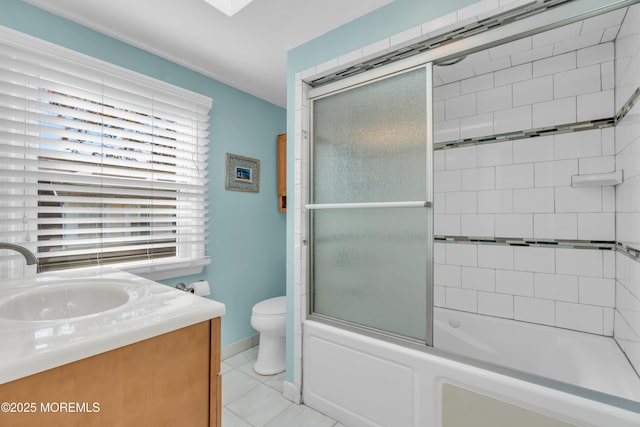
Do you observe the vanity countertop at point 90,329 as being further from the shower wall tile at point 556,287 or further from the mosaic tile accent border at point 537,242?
the shower wall tile at point 556,287

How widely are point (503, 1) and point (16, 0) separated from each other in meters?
2.42

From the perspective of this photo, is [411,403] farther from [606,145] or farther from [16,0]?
[16,0]

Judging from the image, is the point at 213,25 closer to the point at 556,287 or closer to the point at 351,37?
the point at 351,37

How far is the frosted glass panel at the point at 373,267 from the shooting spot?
147 cm

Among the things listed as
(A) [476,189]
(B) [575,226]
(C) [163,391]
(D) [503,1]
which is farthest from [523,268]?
(C) [163,391]

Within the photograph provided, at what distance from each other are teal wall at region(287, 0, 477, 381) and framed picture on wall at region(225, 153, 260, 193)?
78 cm

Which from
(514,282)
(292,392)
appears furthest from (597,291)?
(292,392)

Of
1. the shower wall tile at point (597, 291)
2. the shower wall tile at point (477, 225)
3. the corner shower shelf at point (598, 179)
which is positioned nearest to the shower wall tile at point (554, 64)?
the corner shower shelf at point (598, 179)

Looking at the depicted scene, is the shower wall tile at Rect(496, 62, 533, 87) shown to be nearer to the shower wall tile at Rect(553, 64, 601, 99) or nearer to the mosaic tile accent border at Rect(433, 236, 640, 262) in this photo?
the shower wall tile at Rect(553, 64, 601, 99)

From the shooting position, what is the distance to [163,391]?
83 cm

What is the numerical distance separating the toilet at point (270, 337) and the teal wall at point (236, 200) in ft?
1.29

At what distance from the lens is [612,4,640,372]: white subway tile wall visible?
1260mm

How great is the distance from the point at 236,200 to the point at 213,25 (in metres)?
1.34

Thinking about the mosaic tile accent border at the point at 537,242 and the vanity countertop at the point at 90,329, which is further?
the mosaic tile accent border at the point at 537,242
